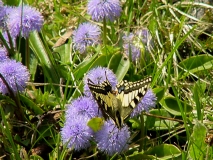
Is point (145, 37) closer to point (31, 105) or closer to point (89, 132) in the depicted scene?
point (31, 105)

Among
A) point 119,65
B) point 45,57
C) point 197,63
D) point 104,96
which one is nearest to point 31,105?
point 45,57

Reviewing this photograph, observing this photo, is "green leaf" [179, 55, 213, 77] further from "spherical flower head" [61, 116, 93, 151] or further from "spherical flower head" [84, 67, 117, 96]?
"spherical flower head" [61, 116, 93, 151]

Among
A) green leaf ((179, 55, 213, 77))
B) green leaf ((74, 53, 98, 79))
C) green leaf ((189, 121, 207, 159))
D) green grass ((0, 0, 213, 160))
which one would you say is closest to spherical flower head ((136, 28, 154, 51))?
green grass ((0, 0, 213, 160))

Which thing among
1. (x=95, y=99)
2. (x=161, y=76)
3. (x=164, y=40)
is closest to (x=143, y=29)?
(x=164, y=40)

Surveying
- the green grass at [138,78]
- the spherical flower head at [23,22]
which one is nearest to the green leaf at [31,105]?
the green grass at [138,78]

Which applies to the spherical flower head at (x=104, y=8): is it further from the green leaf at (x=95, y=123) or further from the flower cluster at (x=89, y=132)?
the green leaf at (x=95, y=123)
